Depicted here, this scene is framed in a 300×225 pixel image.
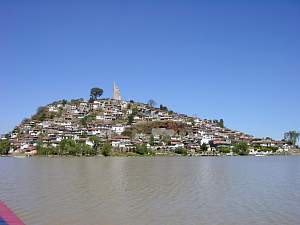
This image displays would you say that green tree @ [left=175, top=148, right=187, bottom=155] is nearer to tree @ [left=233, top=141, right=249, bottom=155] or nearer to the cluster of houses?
the cluster of houses

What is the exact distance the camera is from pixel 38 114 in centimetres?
18975

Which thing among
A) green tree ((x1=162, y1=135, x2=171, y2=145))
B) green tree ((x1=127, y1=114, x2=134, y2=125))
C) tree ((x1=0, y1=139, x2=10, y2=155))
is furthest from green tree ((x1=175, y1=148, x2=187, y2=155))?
tree ((x1=0, y1=139, x2=10, y2=155))

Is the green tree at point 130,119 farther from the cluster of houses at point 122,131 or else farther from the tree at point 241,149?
the tree at point 241,149

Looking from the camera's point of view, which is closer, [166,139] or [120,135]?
[166,139]

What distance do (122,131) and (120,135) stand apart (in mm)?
6848

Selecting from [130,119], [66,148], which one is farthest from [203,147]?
[66,148]

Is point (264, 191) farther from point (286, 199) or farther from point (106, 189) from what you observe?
point (106, 189)

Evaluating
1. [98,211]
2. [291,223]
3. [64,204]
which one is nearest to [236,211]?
[291,223]

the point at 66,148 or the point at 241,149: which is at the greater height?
the point at 241,149

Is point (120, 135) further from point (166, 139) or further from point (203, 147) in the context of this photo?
point (203, 147)

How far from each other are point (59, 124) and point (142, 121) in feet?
102

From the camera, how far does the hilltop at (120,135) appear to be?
451ft

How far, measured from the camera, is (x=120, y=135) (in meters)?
162

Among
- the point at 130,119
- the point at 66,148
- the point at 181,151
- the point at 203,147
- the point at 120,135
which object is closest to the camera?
the point at 66,148
